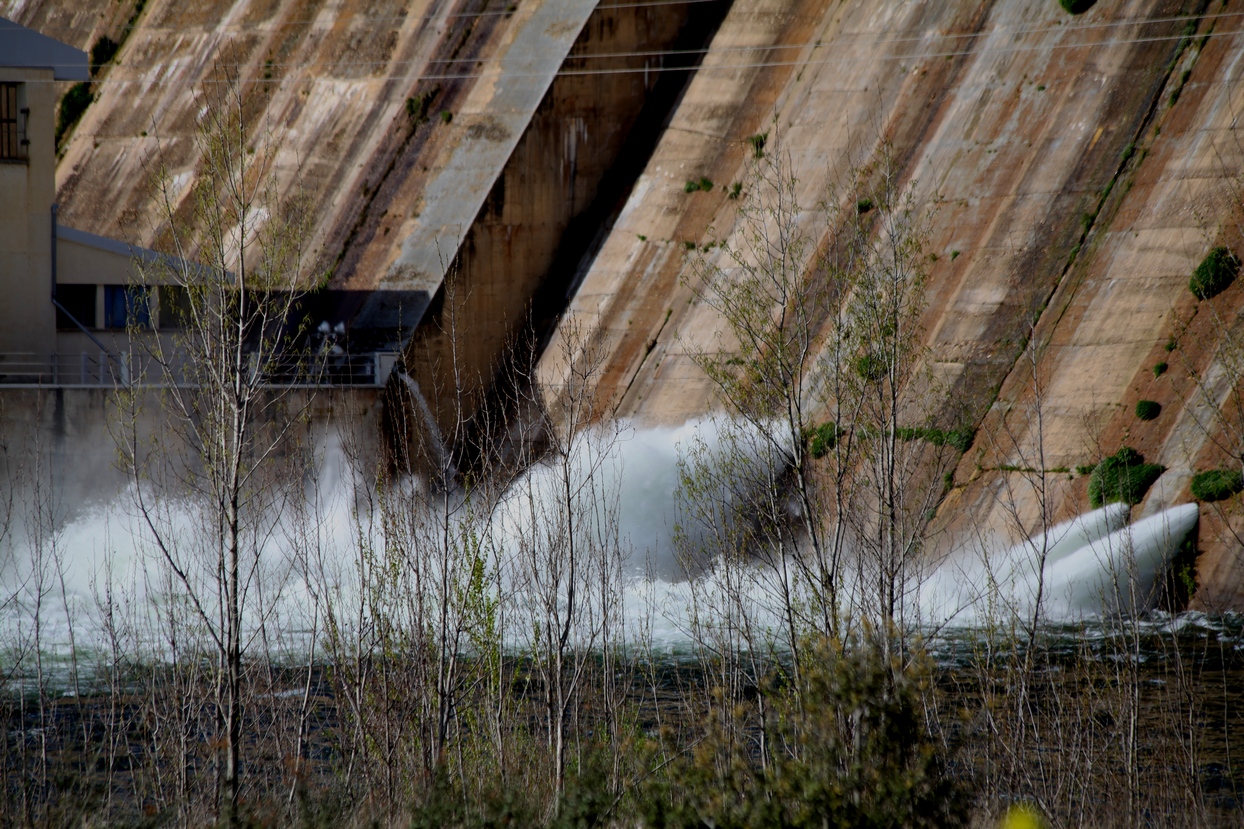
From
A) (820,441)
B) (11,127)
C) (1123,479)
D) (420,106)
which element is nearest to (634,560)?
(820,441)

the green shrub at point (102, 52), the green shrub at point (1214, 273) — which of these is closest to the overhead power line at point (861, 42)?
the green shrub at point (1214, 273)

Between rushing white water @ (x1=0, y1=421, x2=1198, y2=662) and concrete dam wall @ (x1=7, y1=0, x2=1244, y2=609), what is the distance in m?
0.70

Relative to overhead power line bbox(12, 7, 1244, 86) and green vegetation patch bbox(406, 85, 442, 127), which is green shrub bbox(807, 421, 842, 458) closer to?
overhead power line bbox(12, 7, 1244, 86)

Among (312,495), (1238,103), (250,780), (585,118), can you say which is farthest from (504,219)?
(250,780)

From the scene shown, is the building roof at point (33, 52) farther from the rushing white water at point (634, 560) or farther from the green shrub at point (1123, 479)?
the green shrub at point (1123, 479)

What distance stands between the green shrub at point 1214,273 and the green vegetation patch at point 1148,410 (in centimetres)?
179

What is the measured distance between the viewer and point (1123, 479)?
17453 millimetres

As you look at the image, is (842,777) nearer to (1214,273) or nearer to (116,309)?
(1214,273)

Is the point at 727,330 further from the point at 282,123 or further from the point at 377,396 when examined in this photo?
the point at 282,123

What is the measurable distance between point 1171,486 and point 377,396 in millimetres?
13183

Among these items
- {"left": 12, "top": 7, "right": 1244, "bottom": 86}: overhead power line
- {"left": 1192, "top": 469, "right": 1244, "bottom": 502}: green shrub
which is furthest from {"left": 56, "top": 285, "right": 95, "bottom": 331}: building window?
{"left": 1192, "top": 469, "right": 1244, "bottom": 502}: green shrub

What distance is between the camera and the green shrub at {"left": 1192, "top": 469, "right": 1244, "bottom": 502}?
1662 cm

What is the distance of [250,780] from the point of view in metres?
12.0

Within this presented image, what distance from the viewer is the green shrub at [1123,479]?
17.4 meters
